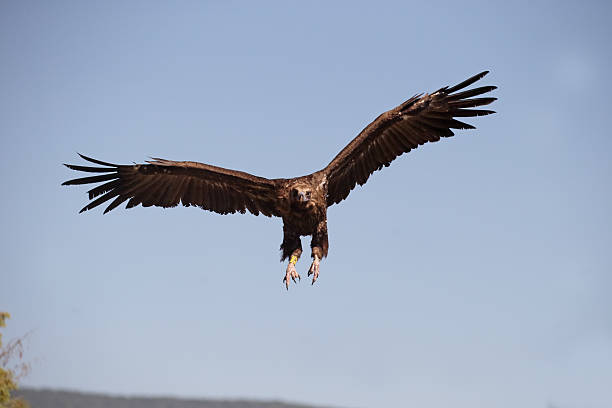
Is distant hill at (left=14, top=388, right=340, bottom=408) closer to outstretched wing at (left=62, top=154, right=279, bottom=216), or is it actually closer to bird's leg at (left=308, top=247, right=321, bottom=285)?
outstretched wing at (left=62, top=154, right=279, bottom=216)

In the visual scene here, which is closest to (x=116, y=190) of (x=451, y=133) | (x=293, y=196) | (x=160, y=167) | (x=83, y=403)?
(x=160, y=167)

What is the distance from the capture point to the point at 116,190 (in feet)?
49.3

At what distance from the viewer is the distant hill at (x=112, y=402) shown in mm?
49031

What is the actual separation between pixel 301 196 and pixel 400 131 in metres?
2.73

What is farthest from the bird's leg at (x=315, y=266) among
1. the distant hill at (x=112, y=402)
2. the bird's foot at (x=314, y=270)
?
the distant hill at (x=112, y=402)

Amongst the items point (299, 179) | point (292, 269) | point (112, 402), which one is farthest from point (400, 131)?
point (112, 402)

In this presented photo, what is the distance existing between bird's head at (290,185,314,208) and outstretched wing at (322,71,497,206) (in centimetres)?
103

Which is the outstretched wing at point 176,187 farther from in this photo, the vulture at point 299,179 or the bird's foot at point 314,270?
the bird's foot at point 314,270

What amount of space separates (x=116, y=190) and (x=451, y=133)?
20.9 ft

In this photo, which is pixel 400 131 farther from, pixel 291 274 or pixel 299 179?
pixel 291 274

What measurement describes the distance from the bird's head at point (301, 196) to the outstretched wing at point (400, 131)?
40.7 inches

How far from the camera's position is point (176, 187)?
14992 millimetres

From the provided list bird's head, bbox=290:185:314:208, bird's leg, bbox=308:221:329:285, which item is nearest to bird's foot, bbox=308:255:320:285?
bird's leg, bbox=308:221:329:285

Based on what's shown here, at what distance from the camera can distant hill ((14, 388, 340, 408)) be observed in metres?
49.0
